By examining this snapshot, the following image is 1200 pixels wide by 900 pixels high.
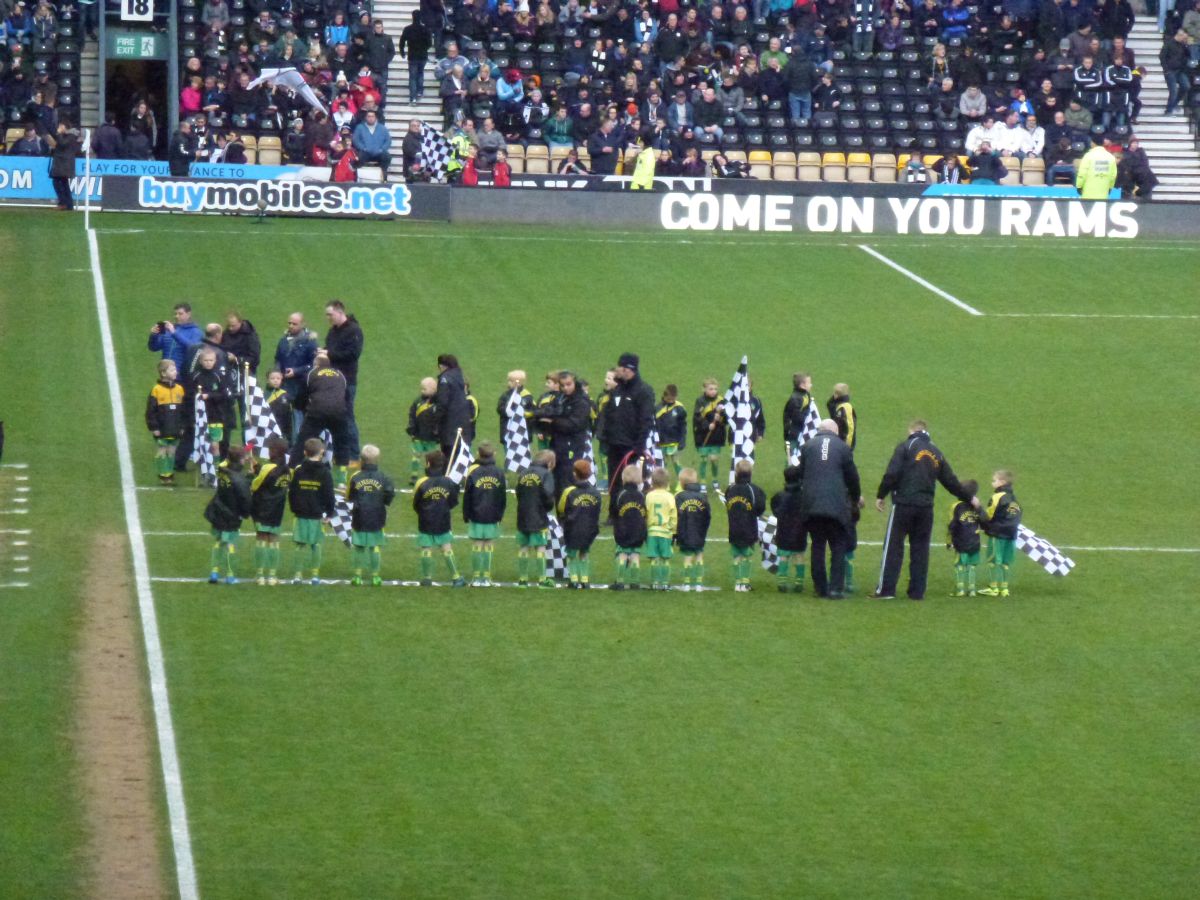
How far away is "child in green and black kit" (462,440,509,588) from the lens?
2042cm

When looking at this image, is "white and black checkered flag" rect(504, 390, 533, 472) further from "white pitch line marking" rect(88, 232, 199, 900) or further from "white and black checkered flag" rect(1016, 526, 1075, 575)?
"white and black checkered flag" rect(1016, 526, 1075, 575)

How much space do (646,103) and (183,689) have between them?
34.4 m

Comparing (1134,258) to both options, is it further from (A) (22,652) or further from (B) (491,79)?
(A) (22,652)

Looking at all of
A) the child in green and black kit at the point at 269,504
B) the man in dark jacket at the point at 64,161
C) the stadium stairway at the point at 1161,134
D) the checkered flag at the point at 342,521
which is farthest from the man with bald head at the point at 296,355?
the stadium stairway at the point at 1161,134

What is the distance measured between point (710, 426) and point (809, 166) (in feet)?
83.0

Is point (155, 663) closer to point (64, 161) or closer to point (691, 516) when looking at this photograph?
point (691, 516)

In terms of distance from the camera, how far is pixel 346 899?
12.8 m

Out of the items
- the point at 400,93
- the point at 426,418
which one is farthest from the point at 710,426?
the point at 400,93

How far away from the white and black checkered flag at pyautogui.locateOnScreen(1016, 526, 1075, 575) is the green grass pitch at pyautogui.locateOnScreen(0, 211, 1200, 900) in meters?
0.27

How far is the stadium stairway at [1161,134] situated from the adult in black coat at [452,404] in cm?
2980

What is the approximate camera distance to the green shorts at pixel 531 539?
68.3ft

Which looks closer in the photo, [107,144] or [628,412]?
[628,412]

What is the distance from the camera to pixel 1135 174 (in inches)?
1895

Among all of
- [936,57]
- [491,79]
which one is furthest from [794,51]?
[491,79]
